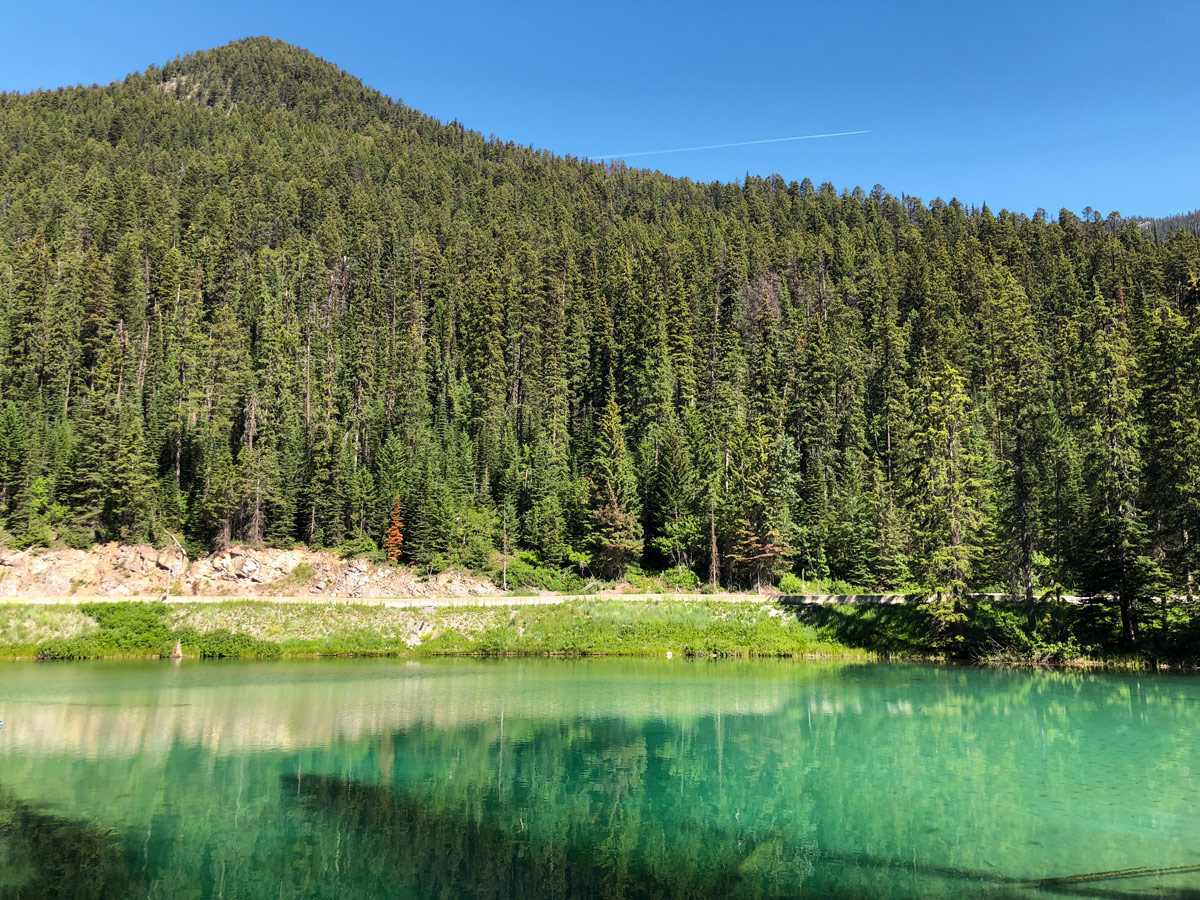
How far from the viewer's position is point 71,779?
19.6 m

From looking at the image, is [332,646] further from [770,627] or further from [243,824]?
[243,824]

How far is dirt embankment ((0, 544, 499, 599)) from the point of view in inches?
2185

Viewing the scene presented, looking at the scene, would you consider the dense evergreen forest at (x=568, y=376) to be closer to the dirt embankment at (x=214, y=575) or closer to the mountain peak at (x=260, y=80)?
the dirt embankment at (x=214, y=575)

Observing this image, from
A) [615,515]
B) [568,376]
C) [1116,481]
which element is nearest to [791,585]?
[615,515]

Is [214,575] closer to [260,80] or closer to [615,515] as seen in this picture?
[615,515]

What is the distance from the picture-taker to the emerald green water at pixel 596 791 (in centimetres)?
1344

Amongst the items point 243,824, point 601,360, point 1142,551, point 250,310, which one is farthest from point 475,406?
point 243,824

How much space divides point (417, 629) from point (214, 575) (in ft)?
65.9

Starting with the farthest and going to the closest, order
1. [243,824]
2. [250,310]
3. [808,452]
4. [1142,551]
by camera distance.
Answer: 1. [250,310]
2. [808,452]
3. [1142,551]
4. [243,824]

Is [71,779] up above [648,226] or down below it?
below

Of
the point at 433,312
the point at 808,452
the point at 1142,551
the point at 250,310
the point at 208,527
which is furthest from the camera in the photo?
the point at 433,312

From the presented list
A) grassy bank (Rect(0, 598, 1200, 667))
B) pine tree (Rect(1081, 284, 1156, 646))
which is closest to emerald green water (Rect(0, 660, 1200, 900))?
pine tree (Rect(1081, 284, 1156, 646))

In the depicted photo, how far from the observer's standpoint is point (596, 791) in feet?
62.4

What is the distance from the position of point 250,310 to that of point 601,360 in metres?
38.9
